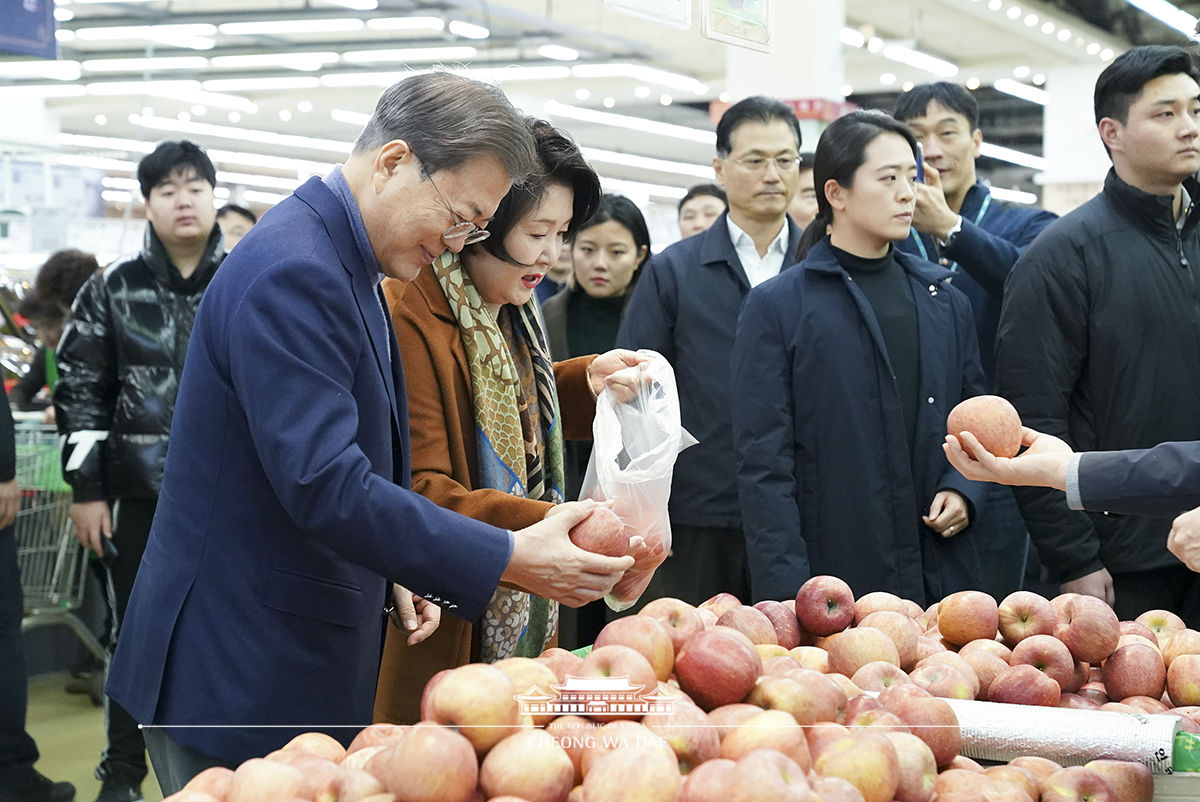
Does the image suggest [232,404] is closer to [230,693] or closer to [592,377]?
[230,693]

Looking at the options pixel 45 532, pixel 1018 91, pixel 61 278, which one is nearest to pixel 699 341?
pixel 45 532

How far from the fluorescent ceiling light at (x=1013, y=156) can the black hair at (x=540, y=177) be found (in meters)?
13.0

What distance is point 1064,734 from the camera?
1.43 meters

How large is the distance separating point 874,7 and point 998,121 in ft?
18.7

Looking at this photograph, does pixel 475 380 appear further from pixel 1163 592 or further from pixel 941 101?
pixel 941 101

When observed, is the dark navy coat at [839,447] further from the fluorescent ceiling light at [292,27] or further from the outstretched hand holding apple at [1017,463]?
the fluorescent ceiling light at [292,27]

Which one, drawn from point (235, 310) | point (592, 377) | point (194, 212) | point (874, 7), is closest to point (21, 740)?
point (194, 212)

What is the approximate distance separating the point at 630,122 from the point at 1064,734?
43.9 feet

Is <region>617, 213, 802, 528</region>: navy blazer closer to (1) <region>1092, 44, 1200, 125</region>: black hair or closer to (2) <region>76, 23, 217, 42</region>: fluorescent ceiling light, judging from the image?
(1) <region>1092, 44, 1200, 125</region>: black hair

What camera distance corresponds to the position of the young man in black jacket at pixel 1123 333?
263 cm

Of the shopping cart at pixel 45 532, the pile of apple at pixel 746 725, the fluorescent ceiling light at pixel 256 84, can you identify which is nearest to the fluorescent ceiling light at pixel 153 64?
the fluorescent ceiling light at pixel 256 84

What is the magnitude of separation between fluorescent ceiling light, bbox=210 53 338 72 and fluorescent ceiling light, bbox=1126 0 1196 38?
8.68 meters

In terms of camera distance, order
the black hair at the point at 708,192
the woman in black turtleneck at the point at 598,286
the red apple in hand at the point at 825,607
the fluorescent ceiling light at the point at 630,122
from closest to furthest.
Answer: the red apple in hand at the point at 825,607
the woman in black turtleneck at the point at 598,286
the black hair at the point at 708,192
the fluorescent ceiling light at the point at 630,122

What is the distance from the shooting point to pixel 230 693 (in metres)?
1.54
